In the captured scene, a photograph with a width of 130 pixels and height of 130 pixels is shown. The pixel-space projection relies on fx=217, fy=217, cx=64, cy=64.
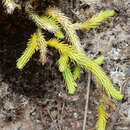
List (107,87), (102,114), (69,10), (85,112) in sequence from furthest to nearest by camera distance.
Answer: (69,10) < (85,112) < (102,114) < (107,87)

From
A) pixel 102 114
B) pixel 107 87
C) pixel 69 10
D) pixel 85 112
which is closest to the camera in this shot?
pixel 107 87

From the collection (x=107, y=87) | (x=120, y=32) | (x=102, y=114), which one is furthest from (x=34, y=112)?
(x=120, y=32)

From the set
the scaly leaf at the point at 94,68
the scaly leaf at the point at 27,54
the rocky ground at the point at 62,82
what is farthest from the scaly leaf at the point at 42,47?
the rocky ground at the point at 62,82

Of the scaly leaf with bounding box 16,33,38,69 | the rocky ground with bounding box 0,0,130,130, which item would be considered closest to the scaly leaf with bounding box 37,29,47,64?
the scaly leaf with bounding box 16,33,38,69

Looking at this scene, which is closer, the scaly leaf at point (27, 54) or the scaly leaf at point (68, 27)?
the scaly leaf at point (27, 54)

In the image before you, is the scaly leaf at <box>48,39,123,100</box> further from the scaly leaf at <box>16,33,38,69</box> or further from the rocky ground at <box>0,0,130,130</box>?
the rocky ground at <box>0,0,130,130</box>

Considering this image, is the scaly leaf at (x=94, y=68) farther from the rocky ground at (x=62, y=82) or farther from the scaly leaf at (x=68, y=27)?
the rocky ground at (x=62, y=82)

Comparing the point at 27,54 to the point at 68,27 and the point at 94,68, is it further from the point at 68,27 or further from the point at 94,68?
the point at 94,68

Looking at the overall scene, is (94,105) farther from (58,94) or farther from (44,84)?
(44,84)

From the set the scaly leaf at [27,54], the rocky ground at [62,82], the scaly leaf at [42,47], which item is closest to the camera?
the scaly leaf at [27,54]
